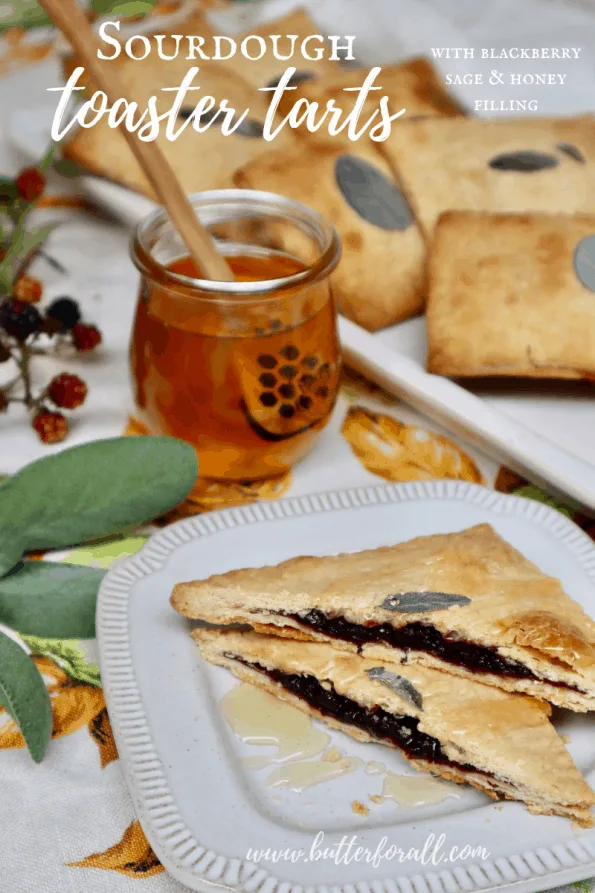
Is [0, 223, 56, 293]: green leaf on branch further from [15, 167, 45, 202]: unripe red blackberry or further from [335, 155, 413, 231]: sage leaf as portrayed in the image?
[335, 155, 413, 231]: sage leaf

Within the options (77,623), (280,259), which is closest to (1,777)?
(77,623)

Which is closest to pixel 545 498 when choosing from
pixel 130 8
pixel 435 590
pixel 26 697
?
pixel 435 590

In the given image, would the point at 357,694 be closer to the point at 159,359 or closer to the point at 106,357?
the point at 159,359

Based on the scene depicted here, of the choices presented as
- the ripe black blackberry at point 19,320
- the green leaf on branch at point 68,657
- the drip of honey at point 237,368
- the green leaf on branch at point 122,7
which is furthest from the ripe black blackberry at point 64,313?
the green leaf on branch at point 122,7

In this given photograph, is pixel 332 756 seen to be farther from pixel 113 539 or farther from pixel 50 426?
pixel 50 426

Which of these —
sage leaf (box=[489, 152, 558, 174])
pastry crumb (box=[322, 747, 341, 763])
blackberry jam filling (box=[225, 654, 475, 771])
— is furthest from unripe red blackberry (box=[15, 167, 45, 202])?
pastry crumb (box=[322, 747, 341, 763])

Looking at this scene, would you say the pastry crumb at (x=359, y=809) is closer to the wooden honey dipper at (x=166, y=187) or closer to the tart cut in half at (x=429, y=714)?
the tart cut in half at (x=429, y=714)
